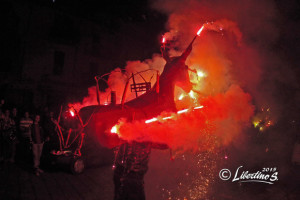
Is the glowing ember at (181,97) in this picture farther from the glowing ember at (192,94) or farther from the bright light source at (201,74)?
the bright light source at (201,74)

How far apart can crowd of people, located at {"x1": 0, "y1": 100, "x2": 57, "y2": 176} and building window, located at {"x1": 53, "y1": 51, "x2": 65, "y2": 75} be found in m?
11.8

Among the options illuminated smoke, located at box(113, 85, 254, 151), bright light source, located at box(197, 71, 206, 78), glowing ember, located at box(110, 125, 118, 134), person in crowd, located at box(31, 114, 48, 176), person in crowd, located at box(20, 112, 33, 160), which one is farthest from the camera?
person in crowd, located at box(20, 112, 33, 160)

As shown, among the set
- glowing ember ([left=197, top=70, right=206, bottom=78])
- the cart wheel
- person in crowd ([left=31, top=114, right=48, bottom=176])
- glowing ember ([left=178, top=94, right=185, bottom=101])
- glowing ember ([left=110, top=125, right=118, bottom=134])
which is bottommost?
the cart wheel

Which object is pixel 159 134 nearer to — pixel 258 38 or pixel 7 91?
pixel 258 38

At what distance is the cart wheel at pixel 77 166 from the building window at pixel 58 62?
14.3 meters

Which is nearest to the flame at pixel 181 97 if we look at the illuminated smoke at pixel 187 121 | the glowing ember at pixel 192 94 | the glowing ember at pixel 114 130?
the glowing ember at pixel 192 94

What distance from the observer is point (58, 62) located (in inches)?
806

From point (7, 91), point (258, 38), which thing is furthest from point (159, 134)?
point (7, 91)

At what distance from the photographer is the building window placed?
20.3 meters

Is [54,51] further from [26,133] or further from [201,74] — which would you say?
[201,74]

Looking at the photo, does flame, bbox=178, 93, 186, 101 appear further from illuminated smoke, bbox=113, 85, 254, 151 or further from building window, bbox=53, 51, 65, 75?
building window, bbox=53, 51, 65, 75

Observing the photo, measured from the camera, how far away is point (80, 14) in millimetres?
21234

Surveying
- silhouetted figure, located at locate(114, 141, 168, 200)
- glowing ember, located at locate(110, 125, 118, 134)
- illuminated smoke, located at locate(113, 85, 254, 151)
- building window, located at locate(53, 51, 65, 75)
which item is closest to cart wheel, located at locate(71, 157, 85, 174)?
illuminated smoke, located at locate(113, 85, 254, 151)

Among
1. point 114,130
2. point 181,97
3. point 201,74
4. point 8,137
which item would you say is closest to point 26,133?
point 8,137
